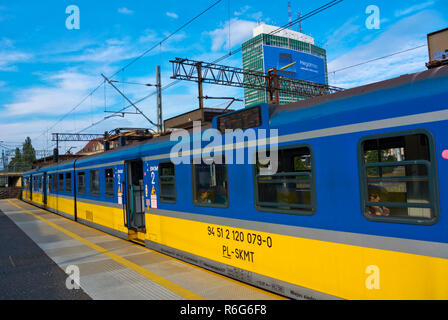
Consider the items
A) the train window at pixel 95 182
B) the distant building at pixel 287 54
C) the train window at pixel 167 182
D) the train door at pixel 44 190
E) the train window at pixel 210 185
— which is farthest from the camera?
the distant building at pixel 287 54

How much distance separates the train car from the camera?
3.33 metres

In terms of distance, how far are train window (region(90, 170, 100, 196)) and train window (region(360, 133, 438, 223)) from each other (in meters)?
9.75

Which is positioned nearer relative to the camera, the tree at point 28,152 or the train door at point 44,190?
the train door at point 44,190

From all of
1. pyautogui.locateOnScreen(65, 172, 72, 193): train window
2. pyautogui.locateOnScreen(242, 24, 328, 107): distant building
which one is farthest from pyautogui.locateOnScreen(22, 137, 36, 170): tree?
pyautogui.locateOnScreen(65, 172, 72, 193): train window

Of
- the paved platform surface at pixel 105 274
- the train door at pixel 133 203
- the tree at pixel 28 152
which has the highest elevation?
the tree at pixel 28 152

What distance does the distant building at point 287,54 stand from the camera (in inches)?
3583

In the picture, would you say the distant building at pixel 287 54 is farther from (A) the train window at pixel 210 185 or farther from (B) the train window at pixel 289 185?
(B) the train window at pixel 289 185

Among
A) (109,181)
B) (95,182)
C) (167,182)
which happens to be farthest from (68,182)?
(167,182)

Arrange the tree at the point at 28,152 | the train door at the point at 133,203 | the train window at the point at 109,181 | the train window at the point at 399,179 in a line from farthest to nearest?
the tree at the point at 28,152, the train window at the point at 109,181, the train door at the point at 133,203, the train window at the point at 399,179

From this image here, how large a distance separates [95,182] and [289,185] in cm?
904

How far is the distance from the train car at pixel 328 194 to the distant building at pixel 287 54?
2813 inches

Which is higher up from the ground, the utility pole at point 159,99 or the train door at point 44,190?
the utility pole at point 159,99

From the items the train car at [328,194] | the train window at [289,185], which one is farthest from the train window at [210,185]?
the train window at [289,185]

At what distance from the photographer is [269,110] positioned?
5168 mm
